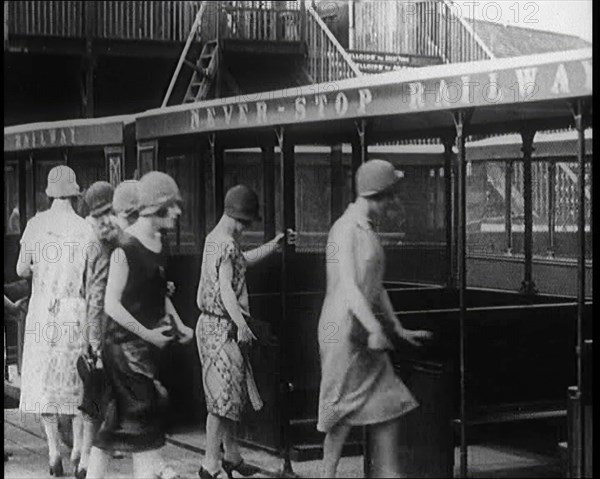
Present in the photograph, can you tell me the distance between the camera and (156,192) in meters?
7.68

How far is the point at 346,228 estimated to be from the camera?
6.83 m

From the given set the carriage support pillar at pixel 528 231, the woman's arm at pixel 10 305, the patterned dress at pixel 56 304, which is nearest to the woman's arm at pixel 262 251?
the patterned dress at pixel 56 304

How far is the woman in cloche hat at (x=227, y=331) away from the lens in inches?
302

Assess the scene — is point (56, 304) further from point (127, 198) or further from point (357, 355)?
point (357, 355)

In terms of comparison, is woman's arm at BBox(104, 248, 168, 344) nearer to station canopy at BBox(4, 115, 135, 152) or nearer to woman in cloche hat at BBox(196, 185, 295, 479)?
woman in cloche hat at BBox(196, 185, 295, 479)

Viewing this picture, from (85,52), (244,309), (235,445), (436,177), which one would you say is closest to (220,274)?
(244,309)

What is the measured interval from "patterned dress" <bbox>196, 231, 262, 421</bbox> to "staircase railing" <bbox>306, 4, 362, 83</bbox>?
1.08 m

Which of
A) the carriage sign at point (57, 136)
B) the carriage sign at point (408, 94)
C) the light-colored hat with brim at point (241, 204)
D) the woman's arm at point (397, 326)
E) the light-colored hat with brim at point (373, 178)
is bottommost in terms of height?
the woman's arm at point (397, 326)

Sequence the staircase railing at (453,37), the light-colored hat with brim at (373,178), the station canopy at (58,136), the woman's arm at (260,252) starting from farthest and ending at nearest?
1. the station canopy at (58,136)
2. the woman's arm at (260,252)
3. the staircase railing at (453,37)
4. the light-colored hat with brim at (373,178)

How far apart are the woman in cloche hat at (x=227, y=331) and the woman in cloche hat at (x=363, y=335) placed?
0.92m

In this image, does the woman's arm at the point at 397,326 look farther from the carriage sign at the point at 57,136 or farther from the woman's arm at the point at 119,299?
the carriage sign at the point at 57,136

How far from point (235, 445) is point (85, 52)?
2411 mm

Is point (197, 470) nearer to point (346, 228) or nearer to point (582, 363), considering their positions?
point (346, 228)

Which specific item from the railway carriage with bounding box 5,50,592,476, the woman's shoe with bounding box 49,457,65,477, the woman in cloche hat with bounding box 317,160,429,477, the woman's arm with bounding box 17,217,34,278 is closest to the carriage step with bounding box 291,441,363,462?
the railway carriage with bounding box 5,50,592,476
